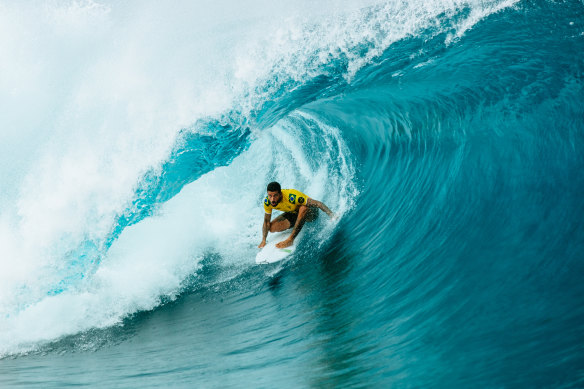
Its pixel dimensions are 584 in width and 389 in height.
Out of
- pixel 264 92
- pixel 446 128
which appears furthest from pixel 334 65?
pixel 446 128

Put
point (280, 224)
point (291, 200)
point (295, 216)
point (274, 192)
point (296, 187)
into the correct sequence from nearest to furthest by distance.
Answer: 1. point (274, 192)
2. point (291, 200)
3. point (295, 216)
4. point (280, 224)
5. point (296, 187)

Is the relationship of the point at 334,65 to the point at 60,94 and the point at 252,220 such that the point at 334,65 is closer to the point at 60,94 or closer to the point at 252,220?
the point at 252,220

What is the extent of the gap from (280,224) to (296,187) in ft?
6.53

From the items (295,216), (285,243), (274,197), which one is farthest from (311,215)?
(274,197)

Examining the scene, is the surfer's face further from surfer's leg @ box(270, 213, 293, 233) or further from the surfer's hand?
surfer's leg @ box(270, 213, 293, 233)

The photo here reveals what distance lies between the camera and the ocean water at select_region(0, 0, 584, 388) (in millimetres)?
3869

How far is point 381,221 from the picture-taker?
6.09 meters

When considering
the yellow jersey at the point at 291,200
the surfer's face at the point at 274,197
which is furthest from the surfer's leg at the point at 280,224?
the surfer's face at the point at 274,197

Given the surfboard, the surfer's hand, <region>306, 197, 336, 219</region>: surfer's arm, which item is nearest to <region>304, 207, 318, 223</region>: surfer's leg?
<region>306, 197, 336, 219</region>: surfer's arm

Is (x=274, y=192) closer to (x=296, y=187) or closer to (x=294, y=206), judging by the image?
(x=294, y=206)

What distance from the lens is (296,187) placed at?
8.45m

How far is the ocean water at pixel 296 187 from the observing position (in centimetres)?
387

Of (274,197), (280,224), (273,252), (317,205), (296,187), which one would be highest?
(274,197)

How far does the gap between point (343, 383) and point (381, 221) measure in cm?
282
